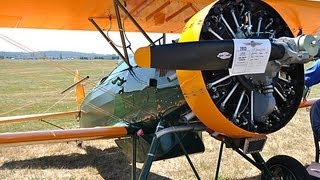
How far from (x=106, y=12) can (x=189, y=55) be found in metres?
1.99

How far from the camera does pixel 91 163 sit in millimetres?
6078

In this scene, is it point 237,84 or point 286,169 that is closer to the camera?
point 237,84

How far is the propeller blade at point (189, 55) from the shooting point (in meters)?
2.83

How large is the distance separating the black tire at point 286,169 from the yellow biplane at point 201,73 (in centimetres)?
1

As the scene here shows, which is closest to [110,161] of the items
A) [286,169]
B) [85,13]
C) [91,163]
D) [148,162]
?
[91,163]

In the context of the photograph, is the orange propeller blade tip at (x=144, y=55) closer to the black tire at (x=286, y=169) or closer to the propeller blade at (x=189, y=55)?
the propeller blade at (x=189, y=55)

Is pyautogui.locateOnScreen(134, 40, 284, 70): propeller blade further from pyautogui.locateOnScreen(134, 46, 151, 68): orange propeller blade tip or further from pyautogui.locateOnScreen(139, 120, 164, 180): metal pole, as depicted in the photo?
pyautogui.locateOnScreen(139, 120, 164, 180): metal pole

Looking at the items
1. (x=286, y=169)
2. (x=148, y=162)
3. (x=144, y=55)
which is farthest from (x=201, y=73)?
(x=286, y=169)

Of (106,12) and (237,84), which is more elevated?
(106,12)

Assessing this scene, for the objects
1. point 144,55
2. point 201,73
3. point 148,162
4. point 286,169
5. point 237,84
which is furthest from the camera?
point 286,169

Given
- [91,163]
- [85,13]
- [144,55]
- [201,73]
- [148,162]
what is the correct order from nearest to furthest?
[144,55], [201,73], [148,162], [85,13], [91,163]

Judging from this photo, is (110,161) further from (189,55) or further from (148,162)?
(189,55)

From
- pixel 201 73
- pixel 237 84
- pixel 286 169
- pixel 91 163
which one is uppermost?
pixel 201 73

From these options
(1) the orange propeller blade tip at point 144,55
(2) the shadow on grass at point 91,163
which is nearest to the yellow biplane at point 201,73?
(1) the orange propeller blade tip at point 144,55
